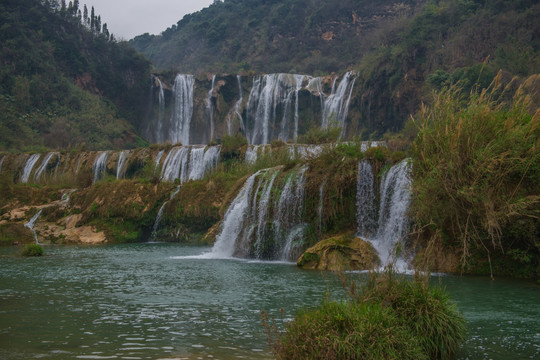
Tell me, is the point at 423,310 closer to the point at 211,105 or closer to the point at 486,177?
the point at 486,177

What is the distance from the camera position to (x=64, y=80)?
61219 mm

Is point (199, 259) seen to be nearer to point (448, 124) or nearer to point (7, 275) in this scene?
point (7, 275)

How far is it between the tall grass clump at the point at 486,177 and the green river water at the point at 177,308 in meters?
1.27

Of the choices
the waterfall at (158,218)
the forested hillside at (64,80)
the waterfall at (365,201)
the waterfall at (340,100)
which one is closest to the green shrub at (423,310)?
the waterfall at (365,201)

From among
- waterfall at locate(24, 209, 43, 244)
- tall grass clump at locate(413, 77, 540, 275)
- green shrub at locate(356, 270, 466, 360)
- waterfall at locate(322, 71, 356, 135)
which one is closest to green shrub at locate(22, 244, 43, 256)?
waterfall at locate(24, 209, 43, 244)

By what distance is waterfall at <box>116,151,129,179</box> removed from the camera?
120 ft

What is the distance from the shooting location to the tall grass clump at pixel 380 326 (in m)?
5.01

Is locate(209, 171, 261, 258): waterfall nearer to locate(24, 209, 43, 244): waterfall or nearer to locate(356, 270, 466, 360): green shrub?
locate(24, 209, 43, 244): waterfall

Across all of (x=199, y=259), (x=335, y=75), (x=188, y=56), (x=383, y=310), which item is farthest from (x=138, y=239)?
(x=188, y=56)

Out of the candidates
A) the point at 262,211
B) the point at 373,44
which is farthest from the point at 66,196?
the point at 373,44

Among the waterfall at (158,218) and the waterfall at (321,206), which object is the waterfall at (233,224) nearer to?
the waterfall at (321,206)

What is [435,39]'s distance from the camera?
4675 centimetres

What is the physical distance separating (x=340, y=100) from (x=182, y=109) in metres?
21.2

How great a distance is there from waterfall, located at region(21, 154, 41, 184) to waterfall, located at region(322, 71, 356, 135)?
25.3 meters
